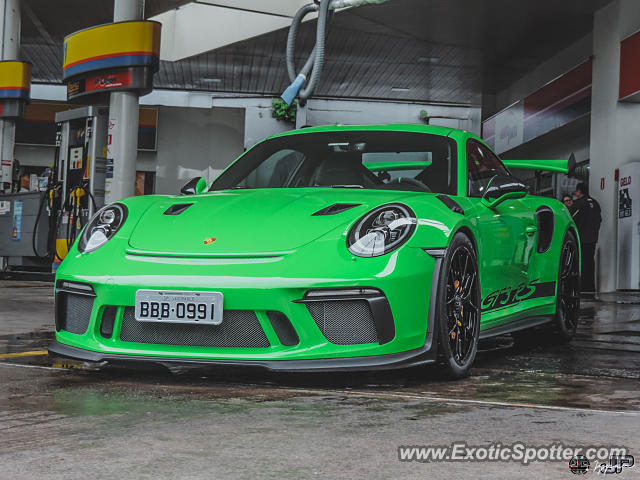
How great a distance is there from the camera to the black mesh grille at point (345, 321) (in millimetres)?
3586

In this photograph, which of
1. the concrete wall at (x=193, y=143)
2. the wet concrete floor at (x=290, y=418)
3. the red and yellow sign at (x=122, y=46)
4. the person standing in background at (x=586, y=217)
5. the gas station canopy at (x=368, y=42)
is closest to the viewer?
the wet concrete floor at (x=290, y=418)

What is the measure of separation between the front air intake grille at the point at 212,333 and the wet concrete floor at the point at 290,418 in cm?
18

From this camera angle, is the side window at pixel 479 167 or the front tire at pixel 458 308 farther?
the side window at pixel 479 167

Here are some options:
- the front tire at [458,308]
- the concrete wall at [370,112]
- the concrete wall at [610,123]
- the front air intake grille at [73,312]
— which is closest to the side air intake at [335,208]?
the front tire at [458,308]

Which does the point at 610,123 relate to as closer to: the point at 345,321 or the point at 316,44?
the point at 316,44

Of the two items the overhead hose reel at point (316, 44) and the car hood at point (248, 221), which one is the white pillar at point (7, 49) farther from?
the car hood at point (248, 221)

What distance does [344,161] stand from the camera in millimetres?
5055

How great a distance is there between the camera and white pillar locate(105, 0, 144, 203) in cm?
1384

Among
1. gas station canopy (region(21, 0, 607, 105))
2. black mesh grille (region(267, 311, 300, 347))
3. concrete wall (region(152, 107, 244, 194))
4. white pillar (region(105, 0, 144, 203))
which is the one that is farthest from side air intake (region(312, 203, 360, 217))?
concrete wall (region(152, 107, 244, 194))

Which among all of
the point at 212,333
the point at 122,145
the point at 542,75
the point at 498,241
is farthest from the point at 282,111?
the point at 212,333

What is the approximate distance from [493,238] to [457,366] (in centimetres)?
91

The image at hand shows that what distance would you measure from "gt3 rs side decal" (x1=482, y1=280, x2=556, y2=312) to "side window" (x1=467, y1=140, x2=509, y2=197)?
1.74ft

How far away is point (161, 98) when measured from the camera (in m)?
27.8

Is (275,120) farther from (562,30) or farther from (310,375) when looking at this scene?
(310,375)
